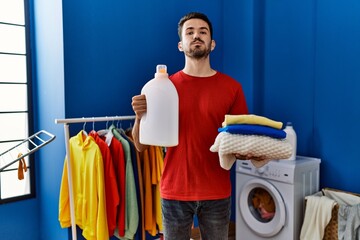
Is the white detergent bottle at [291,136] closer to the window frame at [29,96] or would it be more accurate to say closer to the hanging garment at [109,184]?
the hanging garment at [109,184]

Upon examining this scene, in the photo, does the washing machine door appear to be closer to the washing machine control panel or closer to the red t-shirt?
the washing machine control panel

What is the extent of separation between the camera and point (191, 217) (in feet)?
4.97

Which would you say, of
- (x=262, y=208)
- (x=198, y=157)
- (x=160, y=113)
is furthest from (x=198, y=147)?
(x=262, y=208)

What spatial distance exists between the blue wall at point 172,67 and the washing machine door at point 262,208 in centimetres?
47

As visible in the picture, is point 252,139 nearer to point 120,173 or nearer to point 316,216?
point 120,173

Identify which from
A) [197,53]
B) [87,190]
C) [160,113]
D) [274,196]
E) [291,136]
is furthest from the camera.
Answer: [291,136]

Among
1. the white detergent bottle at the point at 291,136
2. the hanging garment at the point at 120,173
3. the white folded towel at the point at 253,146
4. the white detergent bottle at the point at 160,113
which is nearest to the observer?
the white folded towel at the point at 253,146

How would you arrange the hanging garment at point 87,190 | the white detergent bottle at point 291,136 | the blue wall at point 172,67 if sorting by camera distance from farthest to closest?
the white detergent bottle at point 291,136 < the blue wall at point 172,67 < the hanging garment at point 87,190

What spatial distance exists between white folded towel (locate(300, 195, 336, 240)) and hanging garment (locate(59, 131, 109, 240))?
4.49ft

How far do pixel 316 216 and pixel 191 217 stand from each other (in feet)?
3.81

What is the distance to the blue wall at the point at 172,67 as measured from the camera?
91.1 inches

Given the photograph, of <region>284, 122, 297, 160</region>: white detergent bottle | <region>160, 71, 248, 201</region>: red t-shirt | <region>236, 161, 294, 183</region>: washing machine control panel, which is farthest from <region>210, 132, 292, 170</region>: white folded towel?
<region>284, 122, 297, 160</region>: white detergent bottle

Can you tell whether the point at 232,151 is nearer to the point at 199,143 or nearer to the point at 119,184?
the point at 199,143

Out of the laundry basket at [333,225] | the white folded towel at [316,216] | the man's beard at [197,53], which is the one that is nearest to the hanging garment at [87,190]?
the man's beard at [197,53]
